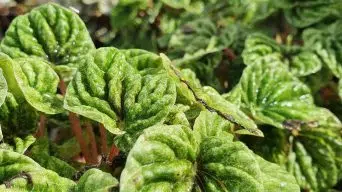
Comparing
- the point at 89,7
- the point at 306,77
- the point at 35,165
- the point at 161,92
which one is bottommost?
the point at 89,7

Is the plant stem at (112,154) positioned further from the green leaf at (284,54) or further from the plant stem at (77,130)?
the green leaf at (284,54)

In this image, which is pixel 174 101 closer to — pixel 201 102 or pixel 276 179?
pixel 201 102

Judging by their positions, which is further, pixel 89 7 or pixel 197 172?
pixel 89 7

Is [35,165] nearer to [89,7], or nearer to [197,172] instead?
[197,172]

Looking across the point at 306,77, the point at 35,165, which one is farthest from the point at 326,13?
the point at 35,165

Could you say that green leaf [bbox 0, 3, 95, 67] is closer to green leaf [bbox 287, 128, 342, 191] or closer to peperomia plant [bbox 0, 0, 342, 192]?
peperomia plant [bbox 0, 0, 342, 192]

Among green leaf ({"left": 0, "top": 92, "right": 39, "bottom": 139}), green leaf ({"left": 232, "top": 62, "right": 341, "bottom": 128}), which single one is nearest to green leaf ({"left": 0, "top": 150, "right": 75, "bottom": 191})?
green leaf ({"left": 0, "top": 92, "right": 39, "bottom": 139})

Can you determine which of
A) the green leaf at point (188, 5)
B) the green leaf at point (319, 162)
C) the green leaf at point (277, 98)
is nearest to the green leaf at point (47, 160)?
the green leaf at point (277, 98)
